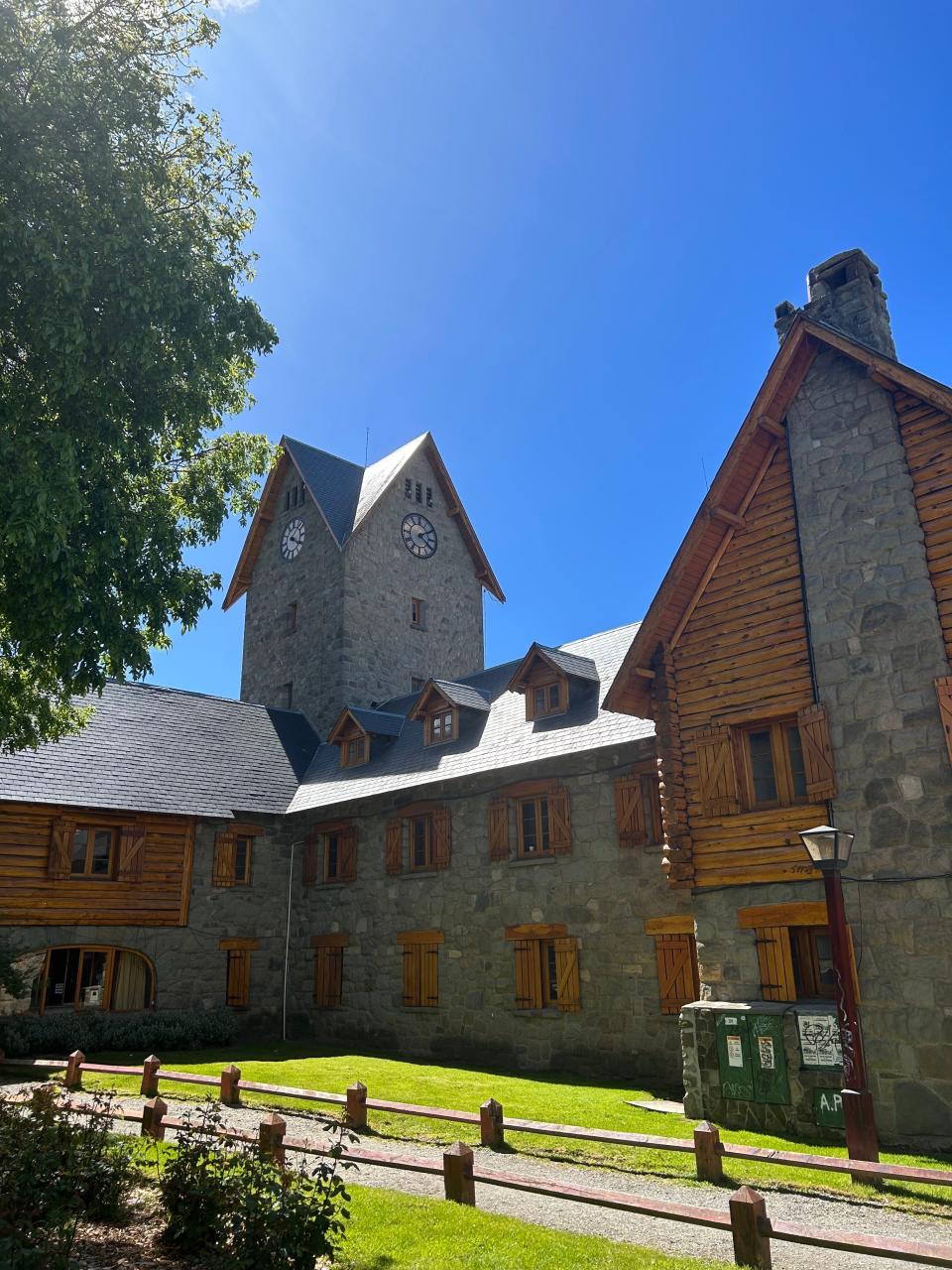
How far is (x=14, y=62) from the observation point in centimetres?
982

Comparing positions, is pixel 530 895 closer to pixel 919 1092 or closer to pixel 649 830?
pixel 649 830

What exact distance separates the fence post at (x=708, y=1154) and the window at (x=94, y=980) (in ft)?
53.0

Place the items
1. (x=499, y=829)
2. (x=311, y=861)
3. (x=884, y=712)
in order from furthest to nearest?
(x=311, y=861), (x=499, y=829), (x=884, y=712)

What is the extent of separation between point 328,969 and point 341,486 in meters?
19.7

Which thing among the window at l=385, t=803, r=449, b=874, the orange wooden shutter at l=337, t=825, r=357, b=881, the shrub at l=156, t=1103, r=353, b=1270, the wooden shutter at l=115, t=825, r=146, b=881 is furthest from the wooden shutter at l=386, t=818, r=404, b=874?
the shrub at l=156, t=1103, r=353, b=1270

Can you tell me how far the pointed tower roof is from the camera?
118 ft

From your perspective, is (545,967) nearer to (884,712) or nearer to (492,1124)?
(492,1124)

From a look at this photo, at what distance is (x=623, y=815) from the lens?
688 inches

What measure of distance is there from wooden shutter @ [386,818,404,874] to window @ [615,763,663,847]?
259 inches

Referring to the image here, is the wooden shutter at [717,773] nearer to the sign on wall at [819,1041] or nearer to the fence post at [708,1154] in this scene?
the sign on wall at [819,1041]

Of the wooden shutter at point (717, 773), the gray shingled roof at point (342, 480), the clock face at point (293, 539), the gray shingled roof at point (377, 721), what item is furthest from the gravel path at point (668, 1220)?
the clock face at point (293, 539)

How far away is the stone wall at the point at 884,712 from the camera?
10.9m

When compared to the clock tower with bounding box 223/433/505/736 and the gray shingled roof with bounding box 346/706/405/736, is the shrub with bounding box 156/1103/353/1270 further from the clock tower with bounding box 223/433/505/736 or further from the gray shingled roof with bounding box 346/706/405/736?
the clock tower with bounding box 223/433/505/736

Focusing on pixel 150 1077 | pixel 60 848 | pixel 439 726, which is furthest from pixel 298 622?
pixel 150 1077
